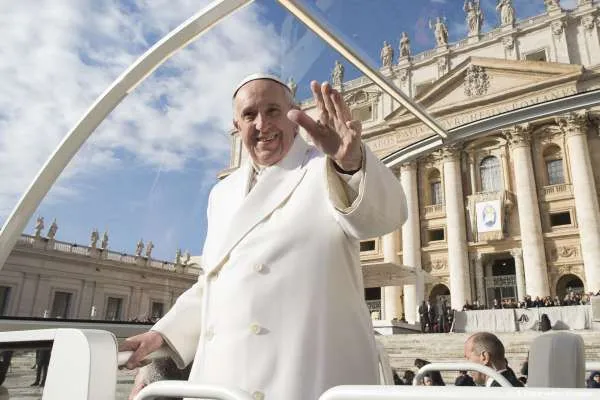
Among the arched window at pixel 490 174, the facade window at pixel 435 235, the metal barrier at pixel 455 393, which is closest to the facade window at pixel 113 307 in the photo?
the facade window at pixel 435 235

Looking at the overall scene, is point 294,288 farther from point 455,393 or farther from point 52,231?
point 52,231

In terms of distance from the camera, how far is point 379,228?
1.53 m

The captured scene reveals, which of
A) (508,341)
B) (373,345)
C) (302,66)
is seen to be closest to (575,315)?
(508,341)

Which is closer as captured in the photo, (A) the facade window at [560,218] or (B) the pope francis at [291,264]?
(B) the pope francis at [291,264]

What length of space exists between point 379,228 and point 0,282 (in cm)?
3168

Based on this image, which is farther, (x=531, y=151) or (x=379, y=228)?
(x=531, y=151)

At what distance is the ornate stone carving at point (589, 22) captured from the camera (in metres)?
26.8

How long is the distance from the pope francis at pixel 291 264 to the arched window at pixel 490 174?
2859cm

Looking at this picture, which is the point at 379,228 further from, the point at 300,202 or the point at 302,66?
the point at 302,66

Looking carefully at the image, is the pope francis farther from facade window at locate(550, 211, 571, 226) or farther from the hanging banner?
facade window at locate(550, 211, 571, 226)

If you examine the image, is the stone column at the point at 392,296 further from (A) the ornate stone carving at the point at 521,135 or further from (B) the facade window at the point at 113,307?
(B) the facade window at the point at 113,307

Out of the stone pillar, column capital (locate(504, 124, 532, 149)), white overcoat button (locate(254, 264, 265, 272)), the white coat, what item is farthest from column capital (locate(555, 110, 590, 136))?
white overcoat button (locate(254, 264, 265, 272))

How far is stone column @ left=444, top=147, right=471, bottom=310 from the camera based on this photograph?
26.0 metres

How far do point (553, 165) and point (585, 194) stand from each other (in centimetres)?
390
